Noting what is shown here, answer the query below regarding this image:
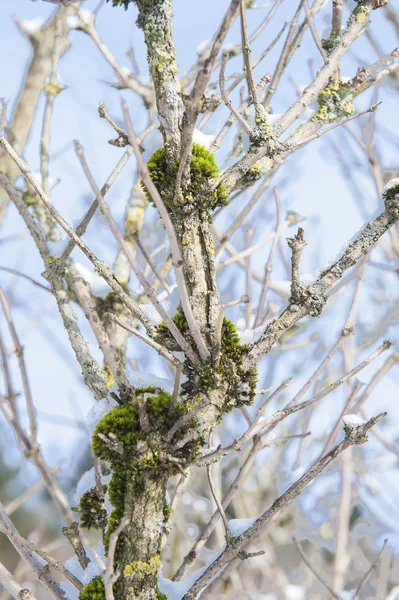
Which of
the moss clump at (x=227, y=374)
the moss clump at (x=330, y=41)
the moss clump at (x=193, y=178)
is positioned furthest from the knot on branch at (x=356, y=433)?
the moss clump at (x=330, y=41)

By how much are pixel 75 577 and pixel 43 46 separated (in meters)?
2.86

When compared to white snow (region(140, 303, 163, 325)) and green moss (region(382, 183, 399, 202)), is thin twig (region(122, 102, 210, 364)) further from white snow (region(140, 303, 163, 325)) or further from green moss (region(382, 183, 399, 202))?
green moss (region(382, 183, 399, 202))

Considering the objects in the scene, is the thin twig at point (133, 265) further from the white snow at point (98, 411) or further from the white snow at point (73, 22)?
the white snow at point (73, 22)

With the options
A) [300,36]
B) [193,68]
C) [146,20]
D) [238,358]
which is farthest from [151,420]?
[193,68]

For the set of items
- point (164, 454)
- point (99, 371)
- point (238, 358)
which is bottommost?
point (164, 454)

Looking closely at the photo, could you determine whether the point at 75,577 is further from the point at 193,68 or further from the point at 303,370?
the point at 303,370

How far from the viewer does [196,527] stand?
4266mm

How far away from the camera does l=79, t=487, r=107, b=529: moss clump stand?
4.25ft

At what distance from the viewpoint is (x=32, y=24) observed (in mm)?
3014

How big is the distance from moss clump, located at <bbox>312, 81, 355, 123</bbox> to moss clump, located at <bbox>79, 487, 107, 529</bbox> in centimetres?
121

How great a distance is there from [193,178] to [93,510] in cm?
86

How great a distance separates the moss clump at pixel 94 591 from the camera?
1.08m

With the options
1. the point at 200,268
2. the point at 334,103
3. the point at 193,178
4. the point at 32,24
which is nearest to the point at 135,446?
the point at 200,268

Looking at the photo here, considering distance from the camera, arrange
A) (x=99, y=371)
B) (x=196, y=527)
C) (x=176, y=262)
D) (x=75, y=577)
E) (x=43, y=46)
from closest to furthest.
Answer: (x=176, y=262) → (x=75, y=577) → (x=99, y=371) → (x=43, y=46) → (x=196, y=527)
